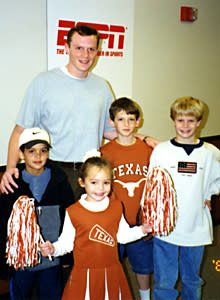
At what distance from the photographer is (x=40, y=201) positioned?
2.00 meters

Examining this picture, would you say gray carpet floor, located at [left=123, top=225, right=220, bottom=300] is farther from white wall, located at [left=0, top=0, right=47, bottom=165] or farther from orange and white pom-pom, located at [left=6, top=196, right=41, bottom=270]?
white wall, located at [left=0, top=0, right=47, bottom=165]

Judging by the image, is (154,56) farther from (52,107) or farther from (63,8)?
(52,107)

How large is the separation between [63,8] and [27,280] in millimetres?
2114

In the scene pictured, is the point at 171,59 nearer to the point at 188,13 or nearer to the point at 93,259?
the point at 188,13

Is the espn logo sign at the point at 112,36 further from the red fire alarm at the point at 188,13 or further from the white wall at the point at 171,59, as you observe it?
the red fire alarm at the point at 188,13

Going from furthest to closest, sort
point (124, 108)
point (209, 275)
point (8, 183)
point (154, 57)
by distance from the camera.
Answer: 1. point (154, 57)
2. point (209, 275)
3. point (124, 108)
4. point (8, 183)

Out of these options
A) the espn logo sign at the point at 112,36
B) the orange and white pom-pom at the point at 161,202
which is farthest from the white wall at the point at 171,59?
the orange and white pom-pom at the point at 161,202

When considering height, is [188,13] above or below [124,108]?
above

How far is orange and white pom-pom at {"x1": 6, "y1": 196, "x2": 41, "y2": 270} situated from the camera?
1.86 m

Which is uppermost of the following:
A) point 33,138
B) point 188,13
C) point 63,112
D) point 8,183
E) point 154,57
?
point 188,13

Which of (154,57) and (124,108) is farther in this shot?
(154,57)

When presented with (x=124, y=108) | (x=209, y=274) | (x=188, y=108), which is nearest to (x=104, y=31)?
(x=124, y=108)

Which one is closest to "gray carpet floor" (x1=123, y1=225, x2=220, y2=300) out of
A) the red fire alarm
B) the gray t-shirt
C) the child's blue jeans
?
the child's blue jeans

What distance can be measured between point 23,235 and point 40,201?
0.72ft
